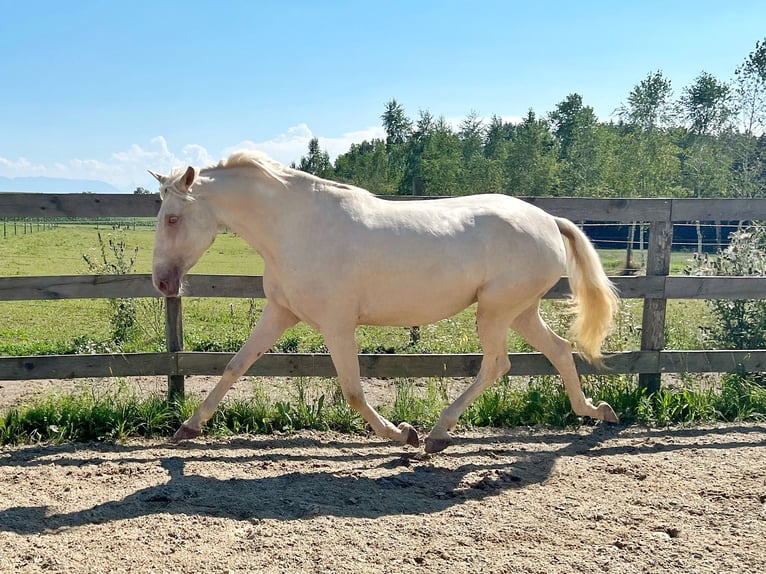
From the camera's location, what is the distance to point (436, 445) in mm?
4184

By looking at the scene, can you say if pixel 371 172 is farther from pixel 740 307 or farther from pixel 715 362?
pixel 715 362

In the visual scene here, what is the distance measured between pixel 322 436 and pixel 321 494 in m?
1.16

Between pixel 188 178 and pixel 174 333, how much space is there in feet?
5.12

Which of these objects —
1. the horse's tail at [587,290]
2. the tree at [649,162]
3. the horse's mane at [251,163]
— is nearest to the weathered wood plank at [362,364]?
the horse's tail at [587,290]

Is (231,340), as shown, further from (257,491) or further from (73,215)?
(257,491)

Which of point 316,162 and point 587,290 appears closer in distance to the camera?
point 587,290

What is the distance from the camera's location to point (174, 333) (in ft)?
16.0

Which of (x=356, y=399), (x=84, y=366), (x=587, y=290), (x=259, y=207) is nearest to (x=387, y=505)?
(x=356, y=399)

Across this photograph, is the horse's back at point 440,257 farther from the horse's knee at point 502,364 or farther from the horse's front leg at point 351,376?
the horse's knee at point 502,364

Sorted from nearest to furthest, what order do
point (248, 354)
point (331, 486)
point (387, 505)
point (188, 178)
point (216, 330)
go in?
point (387, 505) < point (331, 486) < point (188, 178) < point (248, 354) < point (216, 330)

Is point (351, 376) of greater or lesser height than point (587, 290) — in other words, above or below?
below

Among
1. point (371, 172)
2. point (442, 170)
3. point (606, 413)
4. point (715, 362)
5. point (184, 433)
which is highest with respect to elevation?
point (371, 172)

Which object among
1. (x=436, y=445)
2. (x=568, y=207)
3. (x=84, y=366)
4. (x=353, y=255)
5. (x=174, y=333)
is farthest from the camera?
(x=568, y=207)

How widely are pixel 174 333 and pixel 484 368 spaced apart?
2418 millimetres
